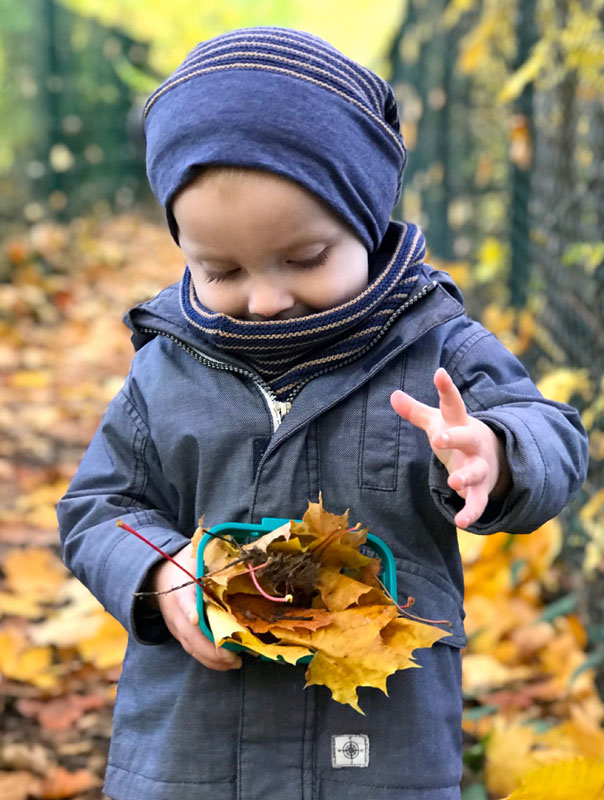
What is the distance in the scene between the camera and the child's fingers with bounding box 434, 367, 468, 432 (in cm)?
135

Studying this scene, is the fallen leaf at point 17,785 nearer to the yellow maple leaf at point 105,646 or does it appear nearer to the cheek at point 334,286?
the yellow maple leaf at point 105,646

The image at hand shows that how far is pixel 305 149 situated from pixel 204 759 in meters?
1.02

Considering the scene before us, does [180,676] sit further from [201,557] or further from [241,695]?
[201,557]

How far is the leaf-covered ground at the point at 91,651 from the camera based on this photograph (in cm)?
255

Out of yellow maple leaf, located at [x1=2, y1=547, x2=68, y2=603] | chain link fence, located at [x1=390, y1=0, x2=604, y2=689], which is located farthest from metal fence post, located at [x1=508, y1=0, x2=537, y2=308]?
yellow maple leaf, located at [x1=2, y1=547, x2=68, y2=603]

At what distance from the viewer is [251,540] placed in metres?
1.62

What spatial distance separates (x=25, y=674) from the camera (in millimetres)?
2936

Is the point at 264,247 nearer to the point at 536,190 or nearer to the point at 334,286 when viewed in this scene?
the point at 334,286

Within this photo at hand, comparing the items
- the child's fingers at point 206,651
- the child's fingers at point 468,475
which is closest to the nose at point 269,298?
the child's fingers at point 468,475

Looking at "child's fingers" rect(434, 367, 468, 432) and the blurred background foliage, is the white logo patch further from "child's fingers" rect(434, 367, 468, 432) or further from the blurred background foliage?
the blurred background foliage

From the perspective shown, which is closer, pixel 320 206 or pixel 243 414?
pixel 320 206

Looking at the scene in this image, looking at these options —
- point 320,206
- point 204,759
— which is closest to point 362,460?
point 320,206

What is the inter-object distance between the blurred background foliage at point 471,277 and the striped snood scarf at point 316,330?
1204mm

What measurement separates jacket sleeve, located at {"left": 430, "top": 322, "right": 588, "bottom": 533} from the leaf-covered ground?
0.37 metres
